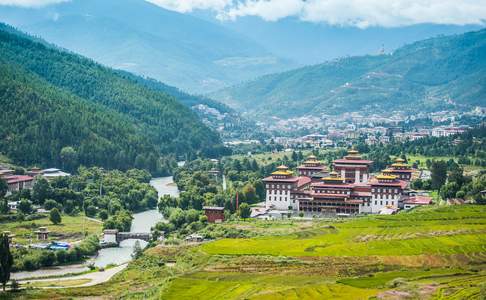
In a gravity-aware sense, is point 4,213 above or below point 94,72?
below

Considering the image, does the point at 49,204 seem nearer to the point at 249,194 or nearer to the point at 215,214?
the point at 215,214

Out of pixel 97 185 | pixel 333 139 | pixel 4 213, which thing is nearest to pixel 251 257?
pixel 4 213

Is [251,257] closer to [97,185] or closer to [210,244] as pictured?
[210,244]

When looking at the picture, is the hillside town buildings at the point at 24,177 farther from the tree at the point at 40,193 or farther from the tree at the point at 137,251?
the tree at the point at 137,251

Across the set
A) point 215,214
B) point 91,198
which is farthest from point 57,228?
point 91,198

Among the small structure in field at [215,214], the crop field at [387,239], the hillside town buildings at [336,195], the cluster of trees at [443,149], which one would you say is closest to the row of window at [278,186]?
the hillside town buildings at [336,195]

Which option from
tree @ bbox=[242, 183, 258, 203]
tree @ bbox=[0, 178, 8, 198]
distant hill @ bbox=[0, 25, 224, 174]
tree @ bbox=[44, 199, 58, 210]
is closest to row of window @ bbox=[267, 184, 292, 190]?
tree @ bbox=[242, 183, 258, 203]
